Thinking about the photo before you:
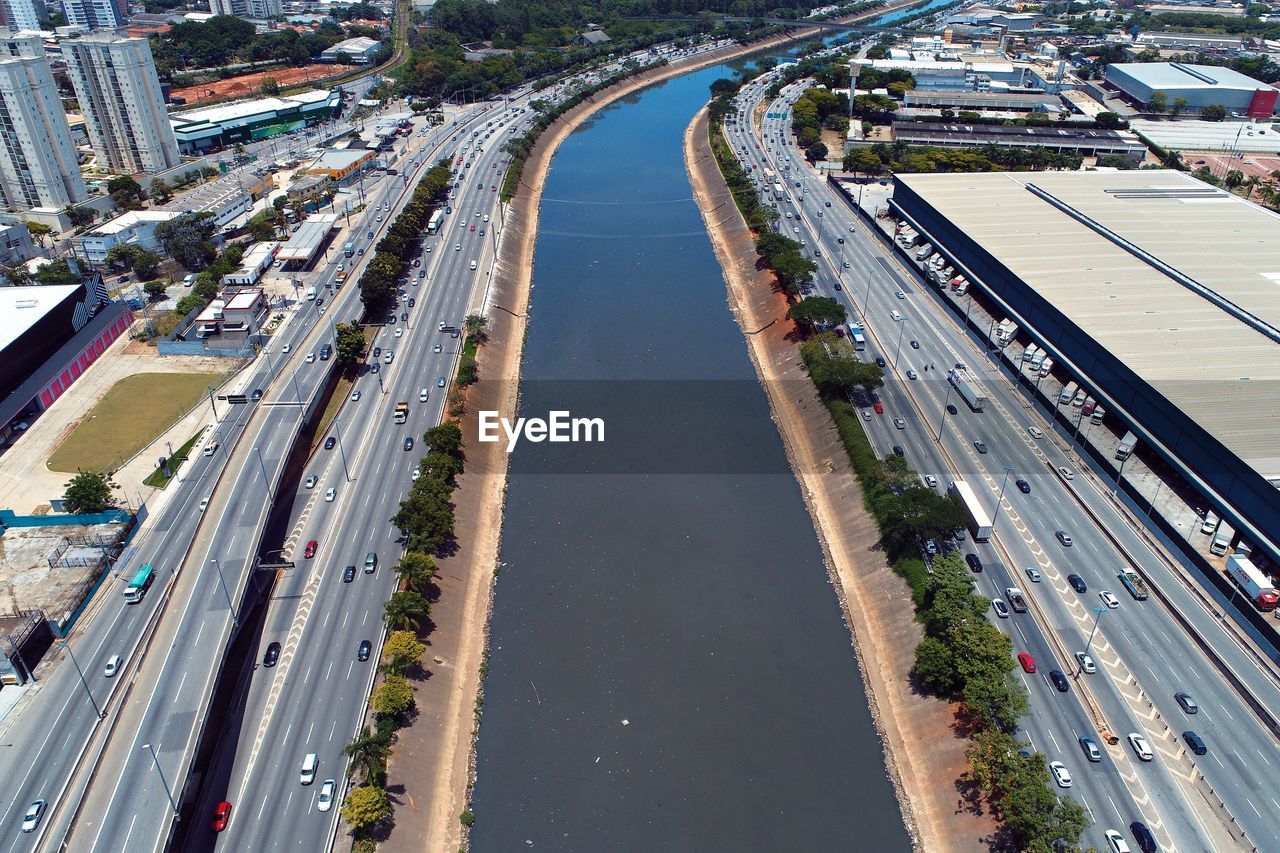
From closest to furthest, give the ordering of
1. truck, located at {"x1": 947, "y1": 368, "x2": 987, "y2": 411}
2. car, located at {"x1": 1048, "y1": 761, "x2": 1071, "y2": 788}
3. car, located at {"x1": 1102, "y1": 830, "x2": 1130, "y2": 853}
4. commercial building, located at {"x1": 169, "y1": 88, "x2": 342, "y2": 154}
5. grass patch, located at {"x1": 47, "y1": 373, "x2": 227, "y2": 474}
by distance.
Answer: car, located at {"x1": 1102, "y1": 830, "x2": 1130, "y2": 853}
car, located at {"x1": 1048, "y1": 761, "x2": 1071, "y2": 788}
grass patch, located at {"x1": 47, "y1": 373, "x2": 227, "y2": 474}
truck, located at {"x1": 947, "y1": 368, "x2": 987, "y2": 411}
commercial building, located at {"x1": 169, "y1": 88, "x2": 342, "y2": 154}

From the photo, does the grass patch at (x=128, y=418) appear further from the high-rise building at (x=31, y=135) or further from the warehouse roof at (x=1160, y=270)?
the warehouse roof at (x=1160, y=270)

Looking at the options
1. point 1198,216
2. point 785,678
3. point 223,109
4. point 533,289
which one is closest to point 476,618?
point 785,678

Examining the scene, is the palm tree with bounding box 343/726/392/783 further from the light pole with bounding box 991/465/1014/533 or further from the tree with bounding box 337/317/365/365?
the tree with bounding box 337/317/365/365

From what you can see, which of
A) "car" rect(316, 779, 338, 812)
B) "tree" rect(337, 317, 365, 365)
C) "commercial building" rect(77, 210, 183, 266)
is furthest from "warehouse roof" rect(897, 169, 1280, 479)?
"commercial building" rect(77, 210, 183, 266)

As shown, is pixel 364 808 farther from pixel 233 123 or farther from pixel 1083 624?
pixel 233 123

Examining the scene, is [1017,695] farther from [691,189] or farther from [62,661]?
[691,189]
